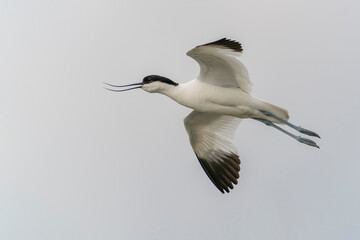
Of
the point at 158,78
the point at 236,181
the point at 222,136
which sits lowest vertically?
the point at 236,181

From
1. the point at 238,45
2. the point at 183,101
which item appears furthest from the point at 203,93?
the point at 238,45

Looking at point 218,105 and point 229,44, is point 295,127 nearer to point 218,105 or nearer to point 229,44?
point 218,105

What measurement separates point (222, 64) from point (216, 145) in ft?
7.25

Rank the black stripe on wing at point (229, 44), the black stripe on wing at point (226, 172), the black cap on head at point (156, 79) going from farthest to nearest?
1. the black stripe on wing at point (226, 172)
2. the black cap on head at point (156, 79)
3. the black stripe on wing at point (229, 44)

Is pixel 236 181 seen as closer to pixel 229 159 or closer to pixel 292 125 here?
pixel 229 159

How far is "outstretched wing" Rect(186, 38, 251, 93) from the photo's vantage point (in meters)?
12.4

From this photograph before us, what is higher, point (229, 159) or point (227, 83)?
point (227, 83)

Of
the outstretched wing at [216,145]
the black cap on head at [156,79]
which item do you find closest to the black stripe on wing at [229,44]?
the black cap on head at [156,79]

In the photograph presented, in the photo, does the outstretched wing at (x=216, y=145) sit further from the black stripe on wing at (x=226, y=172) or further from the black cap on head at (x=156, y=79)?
the black cap on head at (x=156, y=79)

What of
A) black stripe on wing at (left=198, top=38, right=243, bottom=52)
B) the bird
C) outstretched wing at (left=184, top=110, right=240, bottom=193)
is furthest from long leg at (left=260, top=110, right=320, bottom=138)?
black stripe on wing at (left=198, top=38, right=243, bottom=52)

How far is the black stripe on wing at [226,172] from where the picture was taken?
1422 centimetres

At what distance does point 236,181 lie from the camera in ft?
46.6

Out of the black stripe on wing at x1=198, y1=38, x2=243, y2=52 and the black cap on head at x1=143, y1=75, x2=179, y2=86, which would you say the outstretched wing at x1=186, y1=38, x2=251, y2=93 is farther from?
the black cap on head at x1=143, y1=75, x2=179, y2=86

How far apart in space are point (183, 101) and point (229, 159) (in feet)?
5.87
